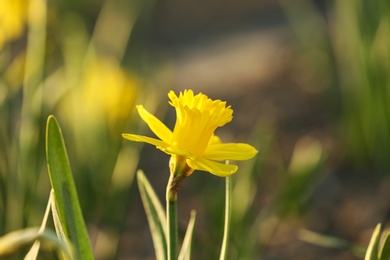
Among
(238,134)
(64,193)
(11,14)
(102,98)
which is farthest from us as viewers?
(238,134)

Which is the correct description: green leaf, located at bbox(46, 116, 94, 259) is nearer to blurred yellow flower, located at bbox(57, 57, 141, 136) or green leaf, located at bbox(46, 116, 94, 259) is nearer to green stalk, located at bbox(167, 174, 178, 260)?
green stalk, located at bbox(167, 174, 178, 260)

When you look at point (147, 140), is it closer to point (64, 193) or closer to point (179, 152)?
point (179, 152)

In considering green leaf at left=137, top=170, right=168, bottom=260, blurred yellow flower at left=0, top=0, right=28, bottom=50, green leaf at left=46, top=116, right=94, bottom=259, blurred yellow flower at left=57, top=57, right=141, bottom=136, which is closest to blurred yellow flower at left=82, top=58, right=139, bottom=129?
blurred yellow flower at left=57, top=57, right=141, bottom=136

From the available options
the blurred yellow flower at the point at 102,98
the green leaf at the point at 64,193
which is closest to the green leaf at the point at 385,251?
the green leaf at the point at 64,193

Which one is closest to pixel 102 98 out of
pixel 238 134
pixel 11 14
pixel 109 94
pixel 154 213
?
pixel 109 94

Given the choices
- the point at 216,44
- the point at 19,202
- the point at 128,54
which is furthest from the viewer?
the point at 216,44

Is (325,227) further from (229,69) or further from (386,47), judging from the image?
(229,69)

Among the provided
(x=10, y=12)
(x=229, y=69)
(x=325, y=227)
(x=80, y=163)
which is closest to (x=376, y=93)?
(x=325, y=227)
